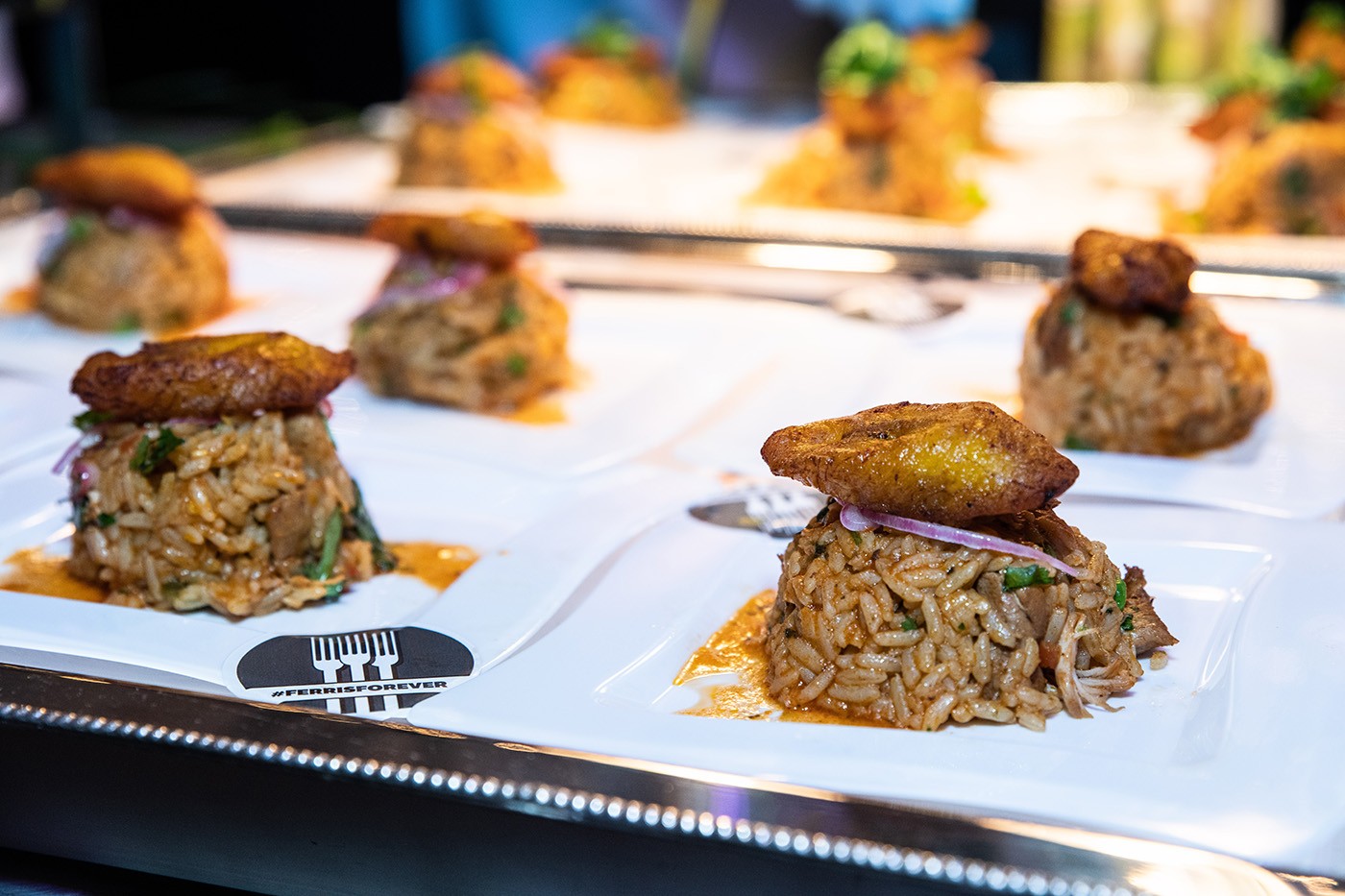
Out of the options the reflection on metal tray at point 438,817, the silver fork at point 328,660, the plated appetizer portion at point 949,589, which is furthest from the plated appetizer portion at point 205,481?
the plated appetizer portion at point 949,589

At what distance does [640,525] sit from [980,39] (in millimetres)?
6672

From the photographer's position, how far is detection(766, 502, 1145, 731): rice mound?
2486 millimetres

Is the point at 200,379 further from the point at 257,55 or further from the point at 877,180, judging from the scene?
the point at 257,55

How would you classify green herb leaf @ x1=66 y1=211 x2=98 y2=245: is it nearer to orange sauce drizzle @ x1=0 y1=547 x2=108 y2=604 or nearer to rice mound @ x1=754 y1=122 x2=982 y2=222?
orange sauce drizzle @ x1=0 y1=547 x2=108 y2=604

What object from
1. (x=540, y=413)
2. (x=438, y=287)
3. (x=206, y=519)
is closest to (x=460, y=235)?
(x=438, y=287)

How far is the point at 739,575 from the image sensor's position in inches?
121

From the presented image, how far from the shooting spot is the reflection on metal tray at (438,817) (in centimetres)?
204

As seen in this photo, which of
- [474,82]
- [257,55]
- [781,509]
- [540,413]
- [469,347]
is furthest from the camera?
[257,55]

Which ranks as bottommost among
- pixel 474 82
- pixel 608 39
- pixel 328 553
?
pixel 328 553

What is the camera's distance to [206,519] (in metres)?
2.97

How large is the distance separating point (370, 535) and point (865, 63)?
4418 millimetres

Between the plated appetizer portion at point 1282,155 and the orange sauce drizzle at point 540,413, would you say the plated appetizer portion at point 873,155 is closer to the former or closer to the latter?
the plated appetizer portion at point 1282,155

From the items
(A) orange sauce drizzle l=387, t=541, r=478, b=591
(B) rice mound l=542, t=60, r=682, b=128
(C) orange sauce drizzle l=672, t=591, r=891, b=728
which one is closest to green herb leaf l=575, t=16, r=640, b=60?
(B) rice mound l=542, t=60, r=682, b=128

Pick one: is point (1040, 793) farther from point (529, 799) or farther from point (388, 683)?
point (388, 683)
